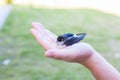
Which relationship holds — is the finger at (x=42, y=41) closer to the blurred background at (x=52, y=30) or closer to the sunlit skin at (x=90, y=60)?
the sunlit skin at (x=90, y=60)

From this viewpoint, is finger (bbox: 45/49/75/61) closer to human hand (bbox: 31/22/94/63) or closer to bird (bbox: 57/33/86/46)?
human hand (bbox: 31/22/94/63)

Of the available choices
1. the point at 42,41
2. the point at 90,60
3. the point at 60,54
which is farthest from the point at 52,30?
the point at 60,54

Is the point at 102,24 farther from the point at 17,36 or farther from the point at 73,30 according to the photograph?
the point at 17,36

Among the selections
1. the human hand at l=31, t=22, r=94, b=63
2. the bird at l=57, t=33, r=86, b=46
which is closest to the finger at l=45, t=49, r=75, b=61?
the human hand at l=31, t=22, r=94, b=63

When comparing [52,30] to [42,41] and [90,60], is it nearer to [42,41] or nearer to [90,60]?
[42,41]

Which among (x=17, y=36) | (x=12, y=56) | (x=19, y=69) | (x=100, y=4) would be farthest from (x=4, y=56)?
(x=100, y=4)

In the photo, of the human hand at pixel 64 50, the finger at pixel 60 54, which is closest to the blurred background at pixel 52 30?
the human hand at pixel 64 50
